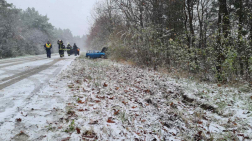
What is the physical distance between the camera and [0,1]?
27.3m

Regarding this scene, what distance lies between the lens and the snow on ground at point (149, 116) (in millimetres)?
3209

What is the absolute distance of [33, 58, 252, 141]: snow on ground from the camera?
10.5ft

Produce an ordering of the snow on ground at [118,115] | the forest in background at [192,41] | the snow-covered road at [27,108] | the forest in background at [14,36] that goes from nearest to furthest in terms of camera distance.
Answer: the snow-covered road at [27,108] → the snow on ground at [118,115] → the forest in background at [192,41] → the forest in background at [14,36]

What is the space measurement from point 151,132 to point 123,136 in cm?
71

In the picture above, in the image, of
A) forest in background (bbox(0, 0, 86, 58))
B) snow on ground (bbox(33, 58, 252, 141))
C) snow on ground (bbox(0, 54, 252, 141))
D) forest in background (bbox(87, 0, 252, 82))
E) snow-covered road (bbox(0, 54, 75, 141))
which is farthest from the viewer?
forest in background (bbox(0, 0, 86, 58))

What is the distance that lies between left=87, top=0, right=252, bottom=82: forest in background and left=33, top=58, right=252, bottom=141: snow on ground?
2.54 metres

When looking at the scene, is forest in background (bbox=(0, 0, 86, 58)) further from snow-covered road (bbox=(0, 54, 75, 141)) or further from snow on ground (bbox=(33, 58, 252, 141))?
snow on ground (bbox=(33, 58, 252, 141))

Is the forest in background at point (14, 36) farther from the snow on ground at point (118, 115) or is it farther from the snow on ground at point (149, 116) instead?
the snow on ground at point (149, 116)

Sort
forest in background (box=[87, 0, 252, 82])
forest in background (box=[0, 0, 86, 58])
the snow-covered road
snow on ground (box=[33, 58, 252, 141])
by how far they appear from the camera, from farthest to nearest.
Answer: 1. forest in background (box=[0, 0, 86, 58])
2. forest in background (box=[87, 0, 252, 82])
3. snow on ground (box=[33, 58, 252, 141])
4. the snow-covered road

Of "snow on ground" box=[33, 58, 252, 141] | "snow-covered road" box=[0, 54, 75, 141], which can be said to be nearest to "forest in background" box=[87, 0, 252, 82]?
"snow on ground" box=[33, 58, 252, 141]

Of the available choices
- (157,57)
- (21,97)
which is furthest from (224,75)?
(21,97)

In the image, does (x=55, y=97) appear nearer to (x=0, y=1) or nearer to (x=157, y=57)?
(x=157, y=57)

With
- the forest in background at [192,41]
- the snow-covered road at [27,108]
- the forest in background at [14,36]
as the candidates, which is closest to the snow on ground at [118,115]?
the snow-covered road at [27,108]

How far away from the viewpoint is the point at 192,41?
1214 centimetres
